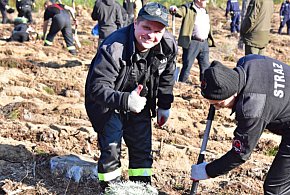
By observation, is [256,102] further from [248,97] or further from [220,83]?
[220,83]

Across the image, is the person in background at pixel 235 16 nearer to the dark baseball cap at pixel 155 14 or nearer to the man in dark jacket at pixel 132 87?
the man in dark jacket at pixel 132 87

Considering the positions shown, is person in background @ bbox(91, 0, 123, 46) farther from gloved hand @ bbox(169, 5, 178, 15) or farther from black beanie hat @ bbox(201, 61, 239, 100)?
black beanie hat @ bbox(201, 61, 239, 100)

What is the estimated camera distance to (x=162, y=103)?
13.1 feet

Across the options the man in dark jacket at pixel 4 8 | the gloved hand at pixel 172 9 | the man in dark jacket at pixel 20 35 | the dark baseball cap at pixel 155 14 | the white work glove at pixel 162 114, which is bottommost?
the man in dark jacket at pixel 20 35

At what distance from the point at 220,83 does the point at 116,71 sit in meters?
0.84

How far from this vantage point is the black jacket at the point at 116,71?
3247mm

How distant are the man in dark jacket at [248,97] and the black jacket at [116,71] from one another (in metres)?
0.66

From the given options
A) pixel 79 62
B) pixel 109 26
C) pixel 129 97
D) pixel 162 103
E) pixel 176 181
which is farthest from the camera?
pixel 79 62

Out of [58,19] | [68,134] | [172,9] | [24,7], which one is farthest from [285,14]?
[68,134]

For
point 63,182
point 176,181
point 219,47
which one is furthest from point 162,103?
point 219,47

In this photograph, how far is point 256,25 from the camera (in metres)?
7.29

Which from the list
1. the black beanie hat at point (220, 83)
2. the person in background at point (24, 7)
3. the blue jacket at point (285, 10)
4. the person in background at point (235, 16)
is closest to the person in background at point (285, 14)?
the blue jacket at point (285, 10)

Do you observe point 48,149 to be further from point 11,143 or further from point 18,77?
point 18,77

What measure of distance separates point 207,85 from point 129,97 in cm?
57
